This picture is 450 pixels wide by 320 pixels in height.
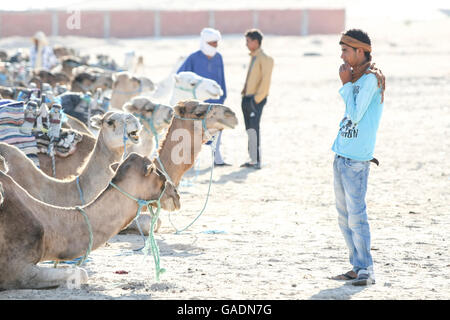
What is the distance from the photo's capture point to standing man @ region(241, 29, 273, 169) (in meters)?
13.4

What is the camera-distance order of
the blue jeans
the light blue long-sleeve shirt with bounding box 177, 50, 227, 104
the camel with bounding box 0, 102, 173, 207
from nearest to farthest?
1. the blue jeans
2. the camel with bounding box 0, 102, 173, 207
3. the light blue long-sleeve shirt with bounding box 177, 50, 227, 104

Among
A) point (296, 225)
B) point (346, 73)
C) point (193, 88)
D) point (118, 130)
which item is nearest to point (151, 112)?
point (118, 130)

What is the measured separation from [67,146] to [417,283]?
3608mm

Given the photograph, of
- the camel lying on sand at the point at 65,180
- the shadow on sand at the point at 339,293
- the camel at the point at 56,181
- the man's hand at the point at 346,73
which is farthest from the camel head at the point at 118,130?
the shadow on sand at the point at 339,293

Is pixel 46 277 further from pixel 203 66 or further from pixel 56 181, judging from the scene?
pixel 203 66

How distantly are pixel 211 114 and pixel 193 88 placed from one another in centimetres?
245

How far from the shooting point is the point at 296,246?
7930 mm

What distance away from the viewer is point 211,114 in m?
8.68

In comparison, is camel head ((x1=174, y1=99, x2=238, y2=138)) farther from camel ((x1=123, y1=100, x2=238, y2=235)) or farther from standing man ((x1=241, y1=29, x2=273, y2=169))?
standing man ((x1=241, y1=29, x2=273, y2=169))

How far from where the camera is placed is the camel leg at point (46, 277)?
19.2 feet

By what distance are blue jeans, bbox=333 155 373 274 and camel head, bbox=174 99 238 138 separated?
2442mm

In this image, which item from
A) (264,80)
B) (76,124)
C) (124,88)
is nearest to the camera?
(76,124)

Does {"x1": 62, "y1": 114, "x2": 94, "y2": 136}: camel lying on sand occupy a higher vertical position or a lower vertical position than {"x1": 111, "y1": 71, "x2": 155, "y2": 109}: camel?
lower

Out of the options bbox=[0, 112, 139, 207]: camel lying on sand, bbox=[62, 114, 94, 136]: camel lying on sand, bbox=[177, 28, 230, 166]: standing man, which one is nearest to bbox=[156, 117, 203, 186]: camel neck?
bbox=[0, 112, 139, 207]: camel lying on sand
